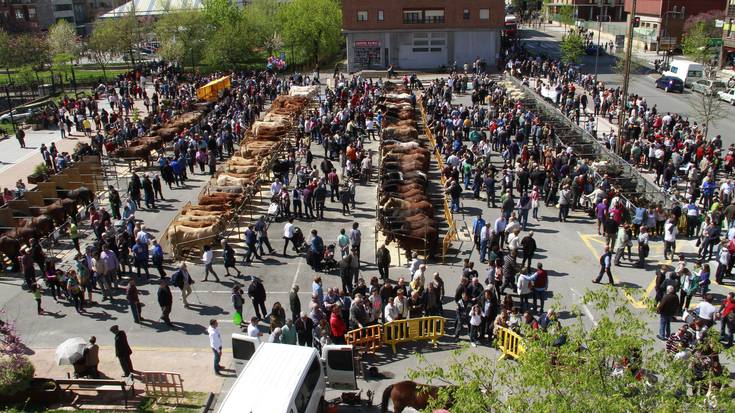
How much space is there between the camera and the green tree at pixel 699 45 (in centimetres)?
5328

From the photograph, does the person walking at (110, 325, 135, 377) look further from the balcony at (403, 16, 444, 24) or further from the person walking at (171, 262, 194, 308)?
the balcony at (403, 16, 444, 24)

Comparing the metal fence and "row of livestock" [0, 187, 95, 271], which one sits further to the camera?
the metal fence

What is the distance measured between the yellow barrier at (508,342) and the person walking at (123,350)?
8.91 m

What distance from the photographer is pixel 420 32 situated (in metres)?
64.2

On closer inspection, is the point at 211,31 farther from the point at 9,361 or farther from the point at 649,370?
the point at 649,370

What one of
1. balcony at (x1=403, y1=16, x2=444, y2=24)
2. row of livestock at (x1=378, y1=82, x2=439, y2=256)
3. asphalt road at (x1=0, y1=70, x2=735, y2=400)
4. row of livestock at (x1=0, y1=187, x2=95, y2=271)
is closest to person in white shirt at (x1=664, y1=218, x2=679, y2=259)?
asphalt road at (x1=0, y1=70, x2=735, y2=400)

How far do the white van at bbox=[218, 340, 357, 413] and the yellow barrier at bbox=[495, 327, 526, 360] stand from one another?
13.3 feet

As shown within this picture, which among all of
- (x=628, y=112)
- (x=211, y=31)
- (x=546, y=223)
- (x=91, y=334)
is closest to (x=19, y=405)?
(x=91, y=334)

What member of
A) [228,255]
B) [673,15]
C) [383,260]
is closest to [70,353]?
[228,255]

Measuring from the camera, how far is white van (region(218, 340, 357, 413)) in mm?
11547

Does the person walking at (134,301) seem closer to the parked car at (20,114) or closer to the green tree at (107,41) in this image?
the parked car at (20,114)

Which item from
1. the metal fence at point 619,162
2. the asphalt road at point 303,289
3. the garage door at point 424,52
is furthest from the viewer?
the garage door at point 424,52

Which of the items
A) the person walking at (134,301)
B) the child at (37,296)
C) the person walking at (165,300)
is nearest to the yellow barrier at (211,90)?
the child at (37,296)

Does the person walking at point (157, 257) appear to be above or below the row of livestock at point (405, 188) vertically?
below
